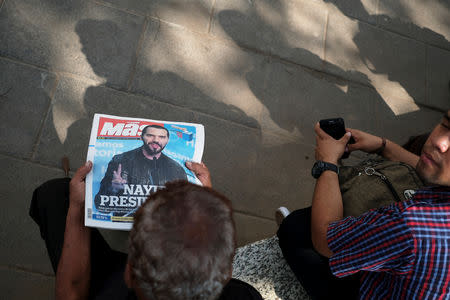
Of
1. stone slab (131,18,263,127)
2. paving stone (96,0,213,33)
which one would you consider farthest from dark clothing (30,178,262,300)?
paving stone (96,0,213,33)

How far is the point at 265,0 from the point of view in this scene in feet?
8.75

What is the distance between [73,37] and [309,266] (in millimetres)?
1999

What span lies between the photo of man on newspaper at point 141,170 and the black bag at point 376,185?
734 mm

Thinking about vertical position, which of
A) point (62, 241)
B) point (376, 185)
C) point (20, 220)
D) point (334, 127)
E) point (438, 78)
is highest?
point (438, 78)

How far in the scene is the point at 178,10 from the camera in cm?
244

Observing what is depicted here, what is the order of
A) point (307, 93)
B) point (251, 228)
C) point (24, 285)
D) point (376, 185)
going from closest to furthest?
point (376, 185)
point (24, 285)
point (251, 228)
point (307, 93)

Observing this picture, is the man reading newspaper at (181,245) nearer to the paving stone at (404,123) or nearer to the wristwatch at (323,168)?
the wristwatch at (323,168)

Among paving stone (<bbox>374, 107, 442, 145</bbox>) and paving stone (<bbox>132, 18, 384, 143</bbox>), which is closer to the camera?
paving stone (<bbox>132, 18, 384, 143</bbox>)

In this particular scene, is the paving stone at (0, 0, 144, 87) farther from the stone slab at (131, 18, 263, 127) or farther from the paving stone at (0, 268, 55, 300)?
the paving stone at (0, 268, 55, 300)

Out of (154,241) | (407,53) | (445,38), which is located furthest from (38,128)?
(445,38)

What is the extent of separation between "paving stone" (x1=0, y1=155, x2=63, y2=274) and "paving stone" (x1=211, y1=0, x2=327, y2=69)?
1532 millimetres

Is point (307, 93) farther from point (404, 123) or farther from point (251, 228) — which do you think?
point (251, 228)

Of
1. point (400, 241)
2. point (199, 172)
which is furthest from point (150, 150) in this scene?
point (400, 241)

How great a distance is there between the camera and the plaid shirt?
38.5 inches
